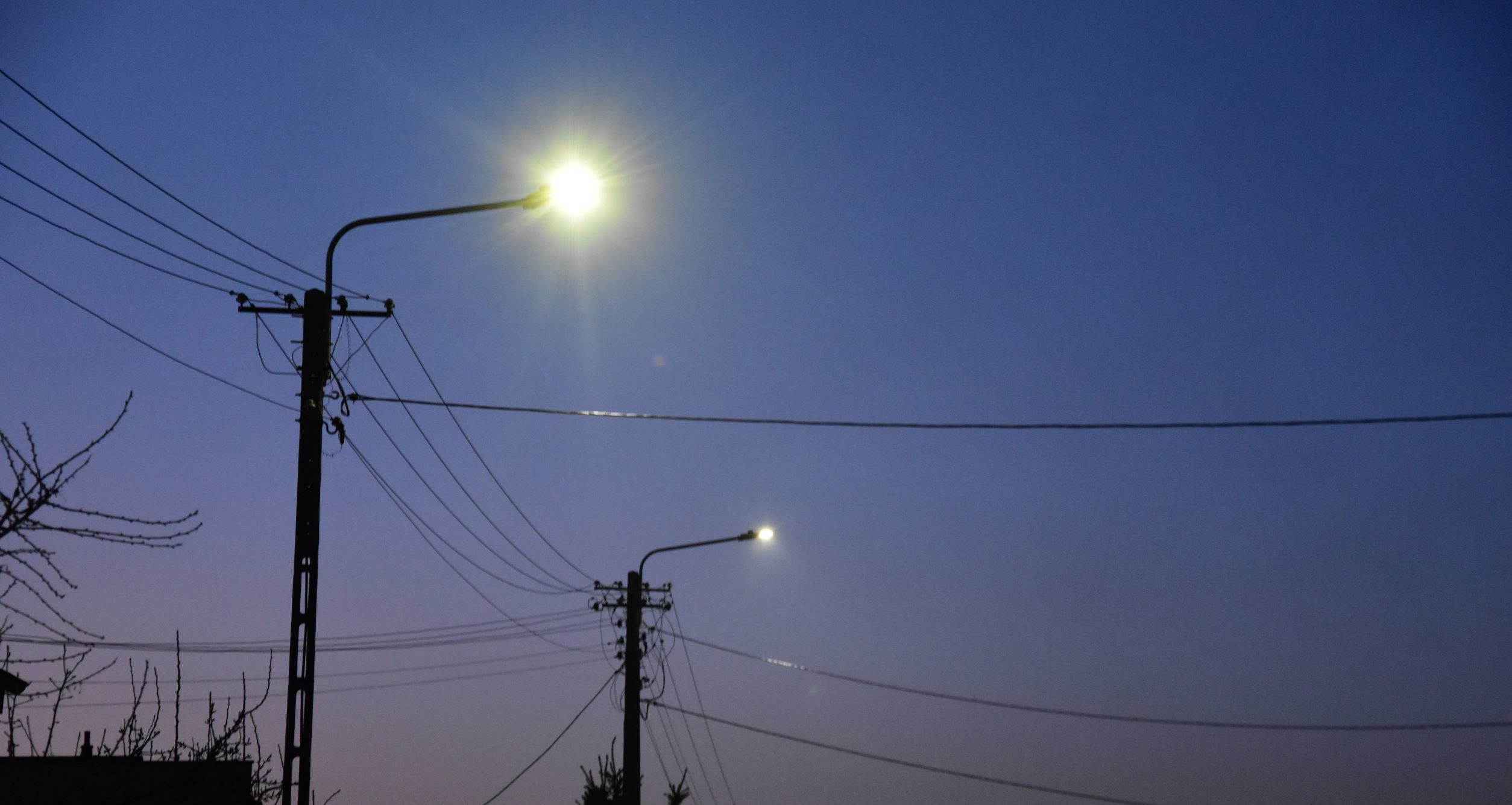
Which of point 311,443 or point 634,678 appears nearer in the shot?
point 311,443

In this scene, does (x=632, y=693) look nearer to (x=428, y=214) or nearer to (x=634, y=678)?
(x=634, y=678)

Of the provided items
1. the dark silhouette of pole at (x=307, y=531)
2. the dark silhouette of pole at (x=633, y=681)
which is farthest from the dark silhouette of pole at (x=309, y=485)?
the dark silhouette of pole at (x=633, y=681)

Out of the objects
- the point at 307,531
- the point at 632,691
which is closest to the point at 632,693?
the point at 632,691

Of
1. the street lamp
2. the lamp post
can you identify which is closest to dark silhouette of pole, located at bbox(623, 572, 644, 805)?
the lamp post

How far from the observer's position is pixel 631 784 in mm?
24109

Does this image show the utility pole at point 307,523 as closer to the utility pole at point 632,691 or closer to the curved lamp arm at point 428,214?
the curved lamp arm at point 428,214

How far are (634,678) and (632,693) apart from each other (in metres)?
0.32

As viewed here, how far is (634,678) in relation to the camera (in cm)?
2505

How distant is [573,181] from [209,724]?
7.14 meters

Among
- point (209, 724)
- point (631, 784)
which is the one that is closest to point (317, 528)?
point (209, 724)

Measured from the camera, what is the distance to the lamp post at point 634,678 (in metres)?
24.2

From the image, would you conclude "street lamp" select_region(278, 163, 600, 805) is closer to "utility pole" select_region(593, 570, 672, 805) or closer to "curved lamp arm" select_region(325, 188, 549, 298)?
"curved lamp arm" select_region(325, 188, 549, 298)

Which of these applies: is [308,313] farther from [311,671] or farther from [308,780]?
[308,780]

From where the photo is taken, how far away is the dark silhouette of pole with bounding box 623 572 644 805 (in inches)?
950
